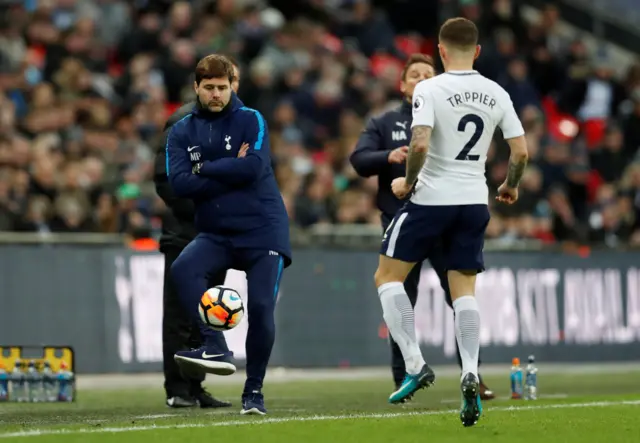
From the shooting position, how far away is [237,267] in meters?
9.54

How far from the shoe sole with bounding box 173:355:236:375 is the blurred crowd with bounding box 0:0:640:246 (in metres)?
6.48

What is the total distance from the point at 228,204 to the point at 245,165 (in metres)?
0.31

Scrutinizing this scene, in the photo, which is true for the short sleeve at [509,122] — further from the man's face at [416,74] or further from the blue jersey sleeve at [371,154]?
the man's face at [416,74]

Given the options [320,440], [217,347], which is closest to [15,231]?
[217,347]

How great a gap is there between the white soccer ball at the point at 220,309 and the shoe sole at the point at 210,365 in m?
0.24

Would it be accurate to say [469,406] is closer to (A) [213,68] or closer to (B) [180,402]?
(A) [213,68]

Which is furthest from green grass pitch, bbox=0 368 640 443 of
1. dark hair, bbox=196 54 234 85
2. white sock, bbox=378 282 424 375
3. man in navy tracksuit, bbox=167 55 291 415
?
dark hair, bbox=196 54 234 85

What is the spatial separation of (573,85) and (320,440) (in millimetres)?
16842

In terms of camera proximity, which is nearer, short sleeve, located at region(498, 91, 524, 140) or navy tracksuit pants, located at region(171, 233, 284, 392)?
short sleeve, located at region(498, 91, 524, 140)

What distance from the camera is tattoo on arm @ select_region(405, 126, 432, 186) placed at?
27.7 feet

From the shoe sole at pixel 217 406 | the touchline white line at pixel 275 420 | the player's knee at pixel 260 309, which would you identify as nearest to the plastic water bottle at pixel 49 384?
the shoe sole at pixel 217 406

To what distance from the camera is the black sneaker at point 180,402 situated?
10.5 meters

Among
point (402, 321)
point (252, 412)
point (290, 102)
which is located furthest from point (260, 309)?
point (290, 102)

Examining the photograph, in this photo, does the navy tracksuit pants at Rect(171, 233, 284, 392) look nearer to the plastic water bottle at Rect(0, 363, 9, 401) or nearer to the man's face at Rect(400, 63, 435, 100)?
the man's face at Rect(400, 63, 435, 100)
